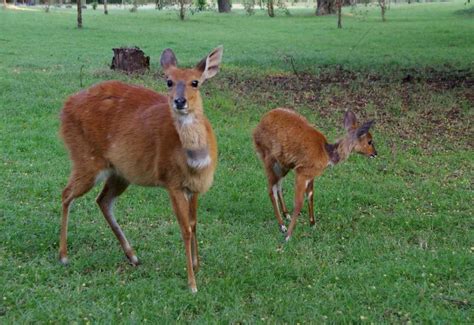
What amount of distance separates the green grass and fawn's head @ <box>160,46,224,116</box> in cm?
137

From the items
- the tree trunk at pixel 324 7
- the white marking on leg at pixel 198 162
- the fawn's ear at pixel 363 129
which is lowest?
the fawn's ear at pixel 363 129

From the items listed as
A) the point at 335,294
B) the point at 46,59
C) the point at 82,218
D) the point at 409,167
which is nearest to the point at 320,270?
the point at 335,294

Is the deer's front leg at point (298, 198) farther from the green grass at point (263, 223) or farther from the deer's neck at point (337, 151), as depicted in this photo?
the deer's neck at point (337, 151)

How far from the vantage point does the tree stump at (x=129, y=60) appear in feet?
44.8

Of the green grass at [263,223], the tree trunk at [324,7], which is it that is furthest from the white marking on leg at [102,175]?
the tree trunk at [324,7]

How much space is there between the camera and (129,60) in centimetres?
1372

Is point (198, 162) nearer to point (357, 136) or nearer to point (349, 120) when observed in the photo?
point (357, 136)

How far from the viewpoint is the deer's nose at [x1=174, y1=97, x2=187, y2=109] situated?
4438 millimetres

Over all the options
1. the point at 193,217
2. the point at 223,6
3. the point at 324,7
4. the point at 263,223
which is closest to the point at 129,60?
the point at 263,223

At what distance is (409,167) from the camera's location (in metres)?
8.23

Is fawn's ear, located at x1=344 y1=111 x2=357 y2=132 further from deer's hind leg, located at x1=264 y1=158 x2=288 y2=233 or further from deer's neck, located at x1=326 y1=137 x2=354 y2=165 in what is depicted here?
deer's hind leg, located at x1=264 y1=158 x2=288 y2=233

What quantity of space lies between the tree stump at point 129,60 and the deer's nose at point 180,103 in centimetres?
943

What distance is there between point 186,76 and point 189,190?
90cm

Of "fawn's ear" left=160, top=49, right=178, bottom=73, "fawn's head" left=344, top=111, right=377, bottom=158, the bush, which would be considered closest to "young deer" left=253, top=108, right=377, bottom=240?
"fawn's head" left=344, top=111, right=377, bottom=158
